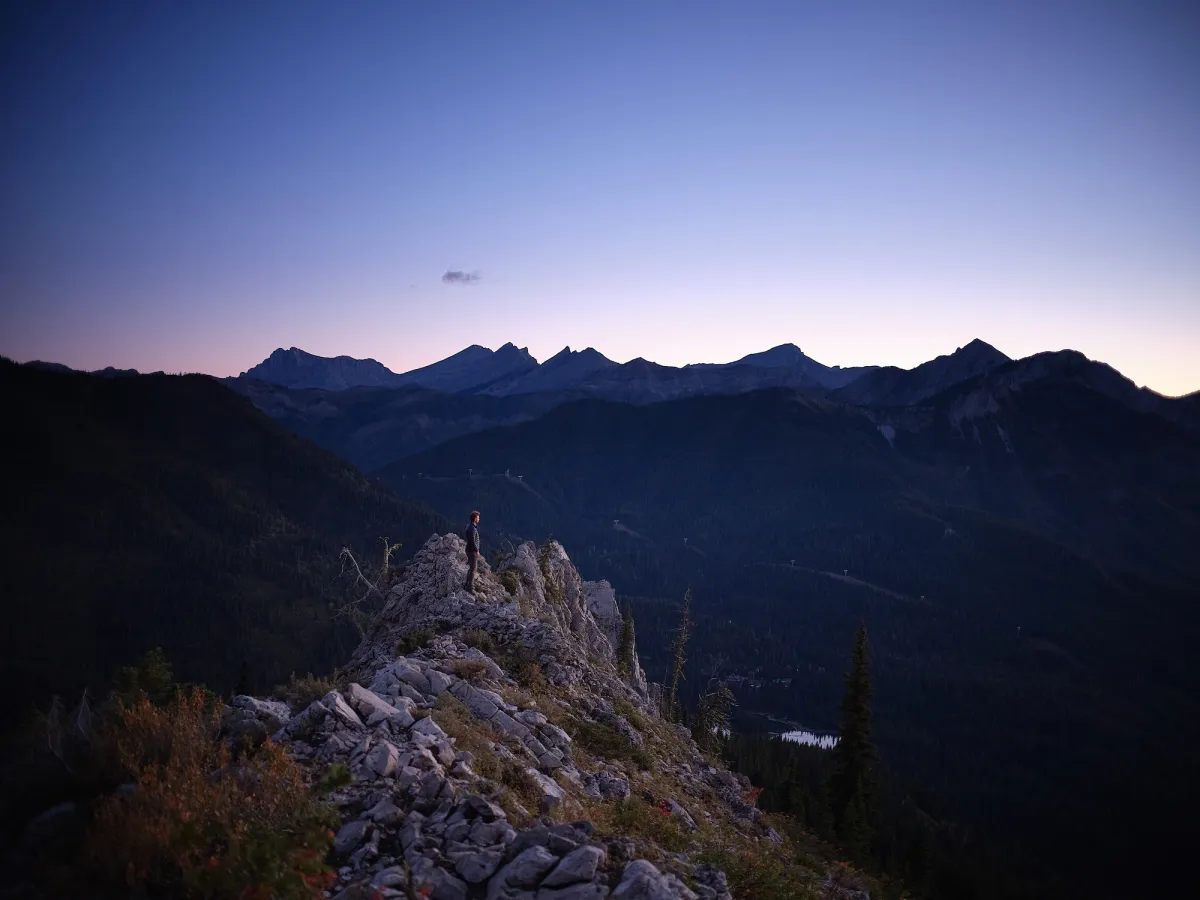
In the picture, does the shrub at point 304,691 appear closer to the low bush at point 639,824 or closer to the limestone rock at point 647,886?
the low bush at point 639,824

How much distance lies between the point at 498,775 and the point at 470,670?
6.44 m

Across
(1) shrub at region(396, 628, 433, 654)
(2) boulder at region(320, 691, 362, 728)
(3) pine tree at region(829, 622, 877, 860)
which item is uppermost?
(2) boulder at region(320, 691, 362, 728)

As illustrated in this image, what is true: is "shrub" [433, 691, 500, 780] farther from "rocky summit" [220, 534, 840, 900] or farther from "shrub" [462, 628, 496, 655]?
"shrub" [462, 628, 496, 655]

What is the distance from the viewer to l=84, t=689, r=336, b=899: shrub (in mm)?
7137

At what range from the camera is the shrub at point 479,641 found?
20.9 meters

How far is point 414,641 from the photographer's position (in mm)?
20641

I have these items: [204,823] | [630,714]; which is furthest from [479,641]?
[204,823]

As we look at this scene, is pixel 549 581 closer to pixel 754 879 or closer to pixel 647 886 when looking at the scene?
pixel 754 879

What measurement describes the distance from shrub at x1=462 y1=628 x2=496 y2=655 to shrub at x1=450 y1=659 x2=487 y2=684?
236 centimetres

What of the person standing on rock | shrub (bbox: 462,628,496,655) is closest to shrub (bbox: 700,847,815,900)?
shrub (bbox: 462,628,496,655)

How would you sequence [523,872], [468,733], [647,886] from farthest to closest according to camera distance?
1. [468,733]
2. [523,872]
3. [647,886]

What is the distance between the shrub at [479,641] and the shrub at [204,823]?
11035mm

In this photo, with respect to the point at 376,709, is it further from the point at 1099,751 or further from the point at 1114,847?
the point at 1099,751

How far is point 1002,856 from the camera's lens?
110562 millimetres
